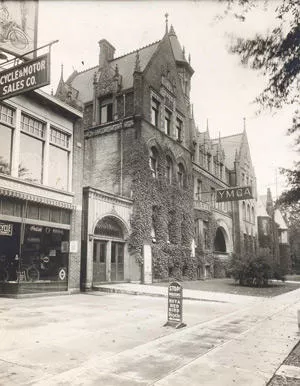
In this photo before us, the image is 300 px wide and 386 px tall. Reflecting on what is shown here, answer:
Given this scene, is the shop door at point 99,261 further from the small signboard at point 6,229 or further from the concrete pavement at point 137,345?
the concrete pavement at point 137,345

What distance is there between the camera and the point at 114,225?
23.4m

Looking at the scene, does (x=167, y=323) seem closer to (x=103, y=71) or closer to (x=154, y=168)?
(x=154, y=168)

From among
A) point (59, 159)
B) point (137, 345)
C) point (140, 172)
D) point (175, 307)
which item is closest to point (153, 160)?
point (140, 172)

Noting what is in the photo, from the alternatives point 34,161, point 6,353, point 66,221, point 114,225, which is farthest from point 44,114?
point 6,353

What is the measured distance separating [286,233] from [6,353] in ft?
211

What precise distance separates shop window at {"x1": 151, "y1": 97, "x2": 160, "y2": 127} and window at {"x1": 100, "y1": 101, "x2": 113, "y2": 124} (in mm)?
2826

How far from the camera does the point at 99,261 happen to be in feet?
71.6

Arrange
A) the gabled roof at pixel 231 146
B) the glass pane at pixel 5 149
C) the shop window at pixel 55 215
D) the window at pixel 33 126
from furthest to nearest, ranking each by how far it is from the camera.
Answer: the gabled roof at pixel 231 146 → the shop window at pixel 55 215 → the window at pixel 33 126 → the glass pane at pixel 5 149

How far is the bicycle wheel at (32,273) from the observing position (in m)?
16.6

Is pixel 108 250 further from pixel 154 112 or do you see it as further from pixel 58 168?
pixel 154 112

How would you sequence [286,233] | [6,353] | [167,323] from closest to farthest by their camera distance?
[6,353] < [167,323] < [286,233]

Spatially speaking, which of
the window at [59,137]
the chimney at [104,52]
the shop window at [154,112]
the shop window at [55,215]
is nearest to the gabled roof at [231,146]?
the shop window at [154,112]

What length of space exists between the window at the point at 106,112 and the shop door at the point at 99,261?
946 cm

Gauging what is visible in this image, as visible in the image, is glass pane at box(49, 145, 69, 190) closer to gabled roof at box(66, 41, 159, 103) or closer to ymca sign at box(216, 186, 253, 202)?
gabled roof at box(66, 41, 159, 103)
